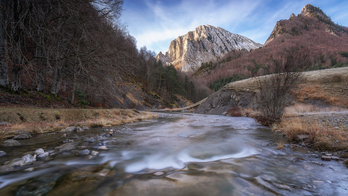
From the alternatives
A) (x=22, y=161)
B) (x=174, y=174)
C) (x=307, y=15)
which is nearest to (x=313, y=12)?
(x=307, y=15)

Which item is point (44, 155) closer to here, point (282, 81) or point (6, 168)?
point (6, 168)

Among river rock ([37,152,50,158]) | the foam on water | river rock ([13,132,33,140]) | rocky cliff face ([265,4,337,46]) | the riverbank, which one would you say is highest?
rocky cliff face ([265,4,337,46])

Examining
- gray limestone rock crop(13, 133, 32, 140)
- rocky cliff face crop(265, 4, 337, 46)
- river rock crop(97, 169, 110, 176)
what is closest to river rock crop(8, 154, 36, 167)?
river rock crop(97, 169, 110, 176)

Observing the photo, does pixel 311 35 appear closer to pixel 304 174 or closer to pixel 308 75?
pixel 308 75

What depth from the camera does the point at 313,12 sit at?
139 meters

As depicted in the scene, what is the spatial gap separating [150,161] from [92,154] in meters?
1.62

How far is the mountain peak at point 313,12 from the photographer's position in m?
128

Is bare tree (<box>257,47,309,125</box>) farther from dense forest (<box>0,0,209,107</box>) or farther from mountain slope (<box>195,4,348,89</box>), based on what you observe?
mountain slope (<box>195,4,348,89</box>)

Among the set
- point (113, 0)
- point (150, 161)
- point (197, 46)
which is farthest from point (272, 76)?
point (197, 46)

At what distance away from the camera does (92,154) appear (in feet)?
12.6

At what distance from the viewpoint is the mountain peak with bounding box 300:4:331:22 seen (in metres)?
128

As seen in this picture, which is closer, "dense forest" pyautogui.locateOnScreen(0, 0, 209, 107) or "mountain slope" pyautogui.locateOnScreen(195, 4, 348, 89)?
"dense forest" pyautogui.locateOnScreen(0, 0, 209, 107)

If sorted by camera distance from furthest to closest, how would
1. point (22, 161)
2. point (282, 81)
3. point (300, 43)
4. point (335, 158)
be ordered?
point (300, 43) < point (282, 81) < point (335, 158) < point (22, 161)

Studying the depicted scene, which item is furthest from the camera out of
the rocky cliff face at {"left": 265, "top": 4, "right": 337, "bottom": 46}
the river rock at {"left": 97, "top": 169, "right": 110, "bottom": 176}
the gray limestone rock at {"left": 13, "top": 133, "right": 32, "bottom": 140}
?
the rocky cliff face at {"left": 265, "top": 4, "right": 337, "bottom": 46}
